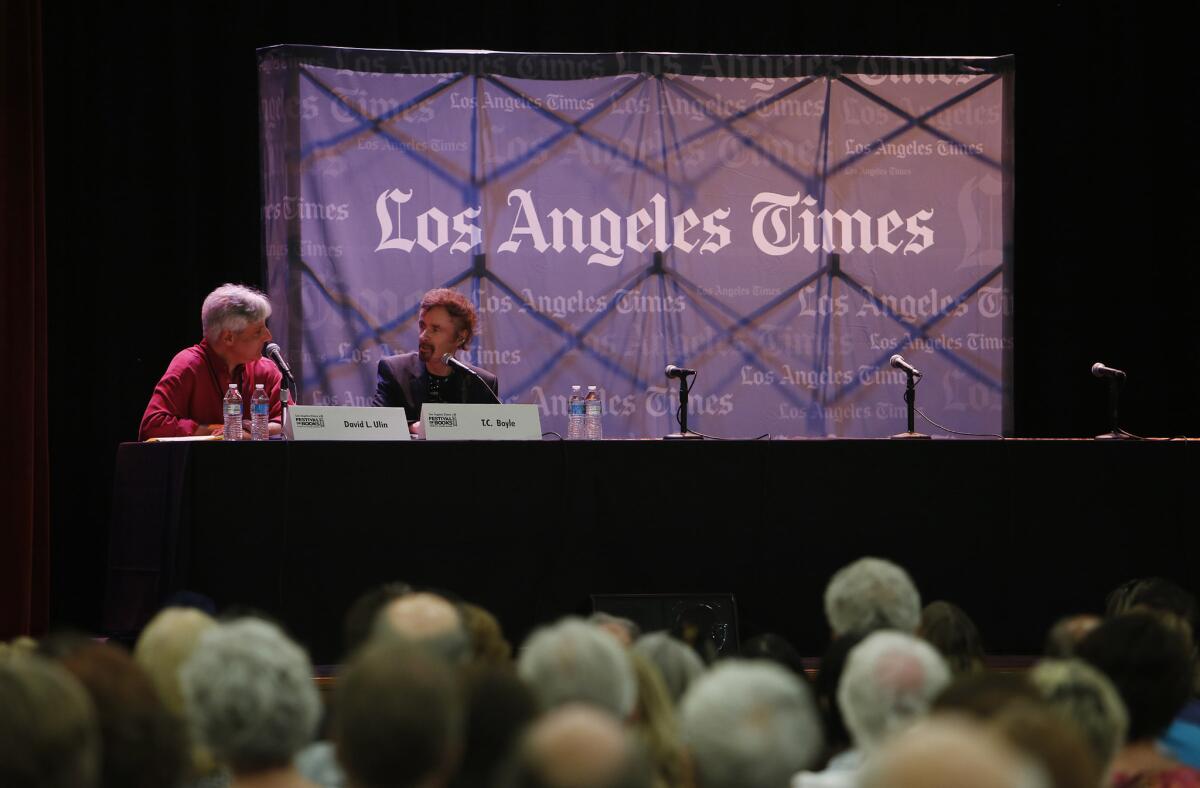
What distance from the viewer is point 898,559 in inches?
165

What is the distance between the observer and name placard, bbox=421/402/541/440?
13.7ft

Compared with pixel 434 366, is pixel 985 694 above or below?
below

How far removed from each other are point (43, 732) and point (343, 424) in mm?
2962

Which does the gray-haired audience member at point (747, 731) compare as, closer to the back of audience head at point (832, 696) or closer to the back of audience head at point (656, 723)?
the back of audience head at point (656, 723)

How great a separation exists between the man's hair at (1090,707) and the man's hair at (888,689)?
142 millimetres

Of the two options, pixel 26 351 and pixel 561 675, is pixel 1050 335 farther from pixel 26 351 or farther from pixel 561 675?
pixel 561 675

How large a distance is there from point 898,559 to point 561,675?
281 cm

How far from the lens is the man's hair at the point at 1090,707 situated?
1.49 m

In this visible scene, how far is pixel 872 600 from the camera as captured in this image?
2396mm

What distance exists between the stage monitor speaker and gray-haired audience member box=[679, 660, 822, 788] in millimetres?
2644

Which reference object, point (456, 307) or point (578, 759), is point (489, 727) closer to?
point (578, 759)

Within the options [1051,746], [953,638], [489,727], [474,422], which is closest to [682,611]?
[474,422]

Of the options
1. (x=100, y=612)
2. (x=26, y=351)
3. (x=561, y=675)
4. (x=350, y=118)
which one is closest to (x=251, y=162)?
(x=350, y=118)

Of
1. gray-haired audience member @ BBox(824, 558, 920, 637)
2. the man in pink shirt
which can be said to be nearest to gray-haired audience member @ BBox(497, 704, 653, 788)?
gray-haired audience member @ BBox(824, 558, 920, 637)
